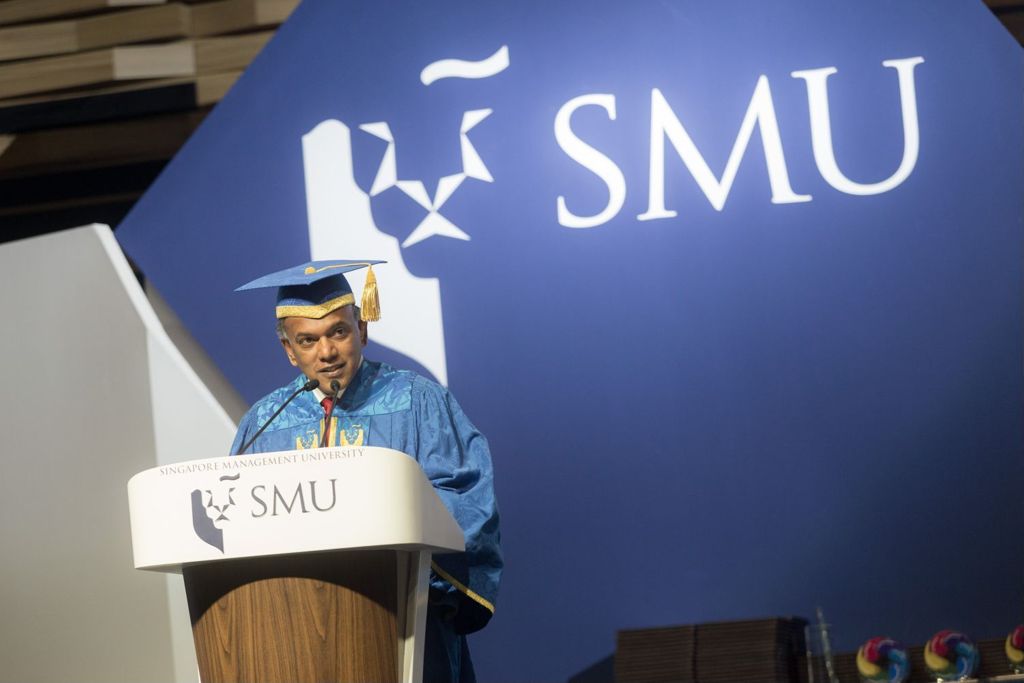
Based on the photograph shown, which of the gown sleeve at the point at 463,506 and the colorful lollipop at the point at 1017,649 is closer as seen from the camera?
the gown sleeve at the point at 463,506

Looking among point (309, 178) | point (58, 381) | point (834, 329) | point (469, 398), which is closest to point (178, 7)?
point (309, 178)

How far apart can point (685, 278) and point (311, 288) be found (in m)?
1.71

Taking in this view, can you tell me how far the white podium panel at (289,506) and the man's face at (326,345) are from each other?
2.41ft

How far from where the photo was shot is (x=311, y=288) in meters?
3.14

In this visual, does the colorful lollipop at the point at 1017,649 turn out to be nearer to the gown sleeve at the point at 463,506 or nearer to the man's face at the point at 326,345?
the gown sleeve at the point at 463,506

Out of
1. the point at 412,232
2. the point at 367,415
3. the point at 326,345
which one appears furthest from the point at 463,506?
the point at 412,232

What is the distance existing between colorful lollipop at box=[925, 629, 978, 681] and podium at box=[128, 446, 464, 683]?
2200 mm

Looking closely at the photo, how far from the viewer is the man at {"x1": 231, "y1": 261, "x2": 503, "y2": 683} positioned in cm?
294

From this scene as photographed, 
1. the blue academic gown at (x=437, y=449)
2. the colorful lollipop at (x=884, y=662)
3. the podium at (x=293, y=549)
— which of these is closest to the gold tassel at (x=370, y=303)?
the blue academic gown at (x=437, y=449)

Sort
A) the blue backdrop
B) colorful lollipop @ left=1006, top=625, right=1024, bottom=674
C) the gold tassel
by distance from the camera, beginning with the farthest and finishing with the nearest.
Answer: the blue backdrop < colorful lollipop @ left=1006, top=625, right=1024, bottom=674 < the gold tassel

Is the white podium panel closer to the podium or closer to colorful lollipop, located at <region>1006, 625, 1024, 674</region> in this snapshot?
the podium

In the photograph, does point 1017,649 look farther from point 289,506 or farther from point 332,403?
point 289,506

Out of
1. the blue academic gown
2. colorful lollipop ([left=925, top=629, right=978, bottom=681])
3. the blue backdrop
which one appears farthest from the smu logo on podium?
colorful lollipop ([left=925, top=629, right=978, bottom=681])

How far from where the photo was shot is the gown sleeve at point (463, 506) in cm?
284
